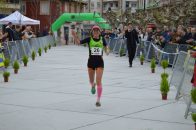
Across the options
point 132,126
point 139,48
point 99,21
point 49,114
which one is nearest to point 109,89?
point 49,114

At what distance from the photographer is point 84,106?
37.2ft

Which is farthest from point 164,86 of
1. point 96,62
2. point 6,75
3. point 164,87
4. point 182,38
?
point 182,38

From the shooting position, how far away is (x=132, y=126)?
9102 millimetres

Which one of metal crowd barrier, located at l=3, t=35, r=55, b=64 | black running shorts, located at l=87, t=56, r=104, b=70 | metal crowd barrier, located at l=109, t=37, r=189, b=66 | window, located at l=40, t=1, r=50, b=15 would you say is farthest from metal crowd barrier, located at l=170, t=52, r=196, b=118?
window, located at l=40, t=1, r=50, b=15

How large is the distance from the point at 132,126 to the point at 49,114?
1.90m

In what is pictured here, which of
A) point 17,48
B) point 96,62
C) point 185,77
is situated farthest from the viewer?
point 17,48

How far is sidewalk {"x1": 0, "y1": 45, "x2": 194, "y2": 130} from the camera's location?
363 inches

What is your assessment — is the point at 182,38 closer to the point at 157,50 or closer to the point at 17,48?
the point at 157,50

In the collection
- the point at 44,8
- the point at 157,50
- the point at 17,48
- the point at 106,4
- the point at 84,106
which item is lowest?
the point at 84,106

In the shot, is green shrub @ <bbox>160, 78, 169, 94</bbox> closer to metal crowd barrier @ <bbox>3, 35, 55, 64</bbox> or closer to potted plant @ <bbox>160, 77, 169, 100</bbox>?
potted plant @ <bbox>160, 77, 169, 100</bbox>

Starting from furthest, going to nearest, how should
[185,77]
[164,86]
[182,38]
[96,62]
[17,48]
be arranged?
[17,48] → [182,38] → [164,86] → [96,62] → [185,77]

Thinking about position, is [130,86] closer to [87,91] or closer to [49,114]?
[87,91]

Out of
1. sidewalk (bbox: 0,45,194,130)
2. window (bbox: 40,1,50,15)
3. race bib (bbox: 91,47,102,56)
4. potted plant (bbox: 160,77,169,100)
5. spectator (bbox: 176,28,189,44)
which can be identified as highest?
window (bbox: 40,1,50,15)

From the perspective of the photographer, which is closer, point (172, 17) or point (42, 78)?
point (42, 78)
